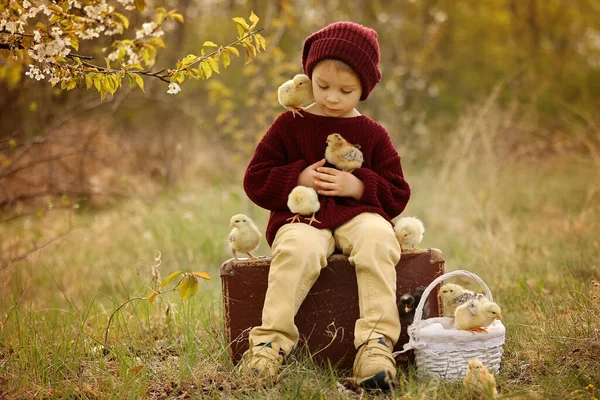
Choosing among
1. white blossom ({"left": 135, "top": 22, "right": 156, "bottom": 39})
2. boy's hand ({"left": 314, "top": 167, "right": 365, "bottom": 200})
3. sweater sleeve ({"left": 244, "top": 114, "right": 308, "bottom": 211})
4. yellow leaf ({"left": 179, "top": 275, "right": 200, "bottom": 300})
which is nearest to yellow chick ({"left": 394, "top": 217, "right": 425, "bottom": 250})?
boy's hand ({"left": 314, "top": 167, "right": 365, "bottom": 200})

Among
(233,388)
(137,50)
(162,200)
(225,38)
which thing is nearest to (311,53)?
(137,50)

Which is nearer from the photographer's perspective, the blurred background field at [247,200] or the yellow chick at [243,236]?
the blurred background field at [247,200]

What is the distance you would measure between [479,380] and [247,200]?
14.4ft

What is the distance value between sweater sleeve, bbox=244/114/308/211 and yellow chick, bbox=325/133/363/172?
151 mm

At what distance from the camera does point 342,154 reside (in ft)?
10.3

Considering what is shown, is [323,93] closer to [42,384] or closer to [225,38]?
[42,384]

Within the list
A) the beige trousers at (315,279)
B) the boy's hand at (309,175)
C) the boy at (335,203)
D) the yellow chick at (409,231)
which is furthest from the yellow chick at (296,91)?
the yellow chick at (409,231)

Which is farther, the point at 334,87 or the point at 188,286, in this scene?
the point at 334,87

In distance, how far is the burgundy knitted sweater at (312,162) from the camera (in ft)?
10.4

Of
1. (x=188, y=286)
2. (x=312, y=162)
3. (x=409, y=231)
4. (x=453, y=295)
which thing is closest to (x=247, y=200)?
(x=312, y=162)

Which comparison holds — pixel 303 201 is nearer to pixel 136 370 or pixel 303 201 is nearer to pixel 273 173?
pixel 273 173

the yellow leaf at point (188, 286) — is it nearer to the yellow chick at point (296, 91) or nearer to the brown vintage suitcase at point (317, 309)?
the brown vintage suitcase at point (317, 309)

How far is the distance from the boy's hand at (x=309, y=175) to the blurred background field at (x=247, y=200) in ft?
2.67

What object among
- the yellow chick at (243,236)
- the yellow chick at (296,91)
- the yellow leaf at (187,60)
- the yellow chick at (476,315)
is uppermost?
the yellow leaf at (187,60)
